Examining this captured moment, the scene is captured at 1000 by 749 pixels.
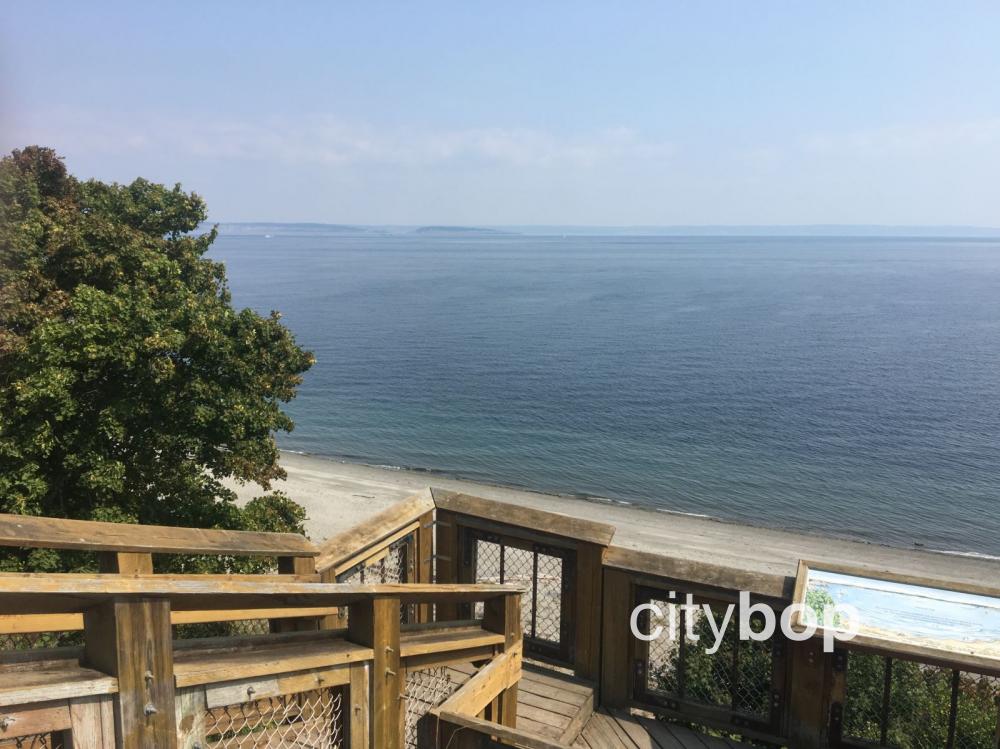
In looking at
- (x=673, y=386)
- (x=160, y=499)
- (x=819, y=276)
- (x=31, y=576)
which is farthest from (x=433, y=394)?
(x=819, y=276)

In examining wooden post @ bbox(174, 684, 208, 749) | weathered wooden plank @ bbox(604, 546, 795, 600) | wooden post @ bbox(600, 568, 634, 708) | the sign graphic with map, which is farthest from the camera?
wooden post @ bbox(600, 568, 634, 708)

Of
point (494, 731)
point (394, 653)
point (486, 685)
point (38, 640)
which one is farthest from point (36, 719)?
point (38, 640)

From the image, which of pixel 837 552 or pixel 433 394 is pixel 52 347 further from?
pixel 433 394

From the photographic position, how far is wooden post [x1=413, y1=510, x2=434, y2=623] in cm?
703

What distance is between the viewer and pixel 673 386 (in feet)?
196

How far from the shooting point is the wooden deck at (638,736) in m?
6.16

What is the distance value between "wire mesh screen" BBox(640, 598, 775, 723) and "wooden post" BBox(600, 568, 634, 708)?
7.2 inches

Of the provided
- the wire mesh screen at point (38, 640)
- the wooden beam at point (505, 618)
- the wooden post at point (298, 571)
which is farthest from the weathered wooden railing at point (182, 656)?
the wire mesh screen at point (38, 640)

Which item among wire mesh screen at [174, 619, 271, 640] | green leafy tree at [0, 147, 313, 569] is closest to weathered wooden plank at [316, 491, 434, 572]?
wire mesh screen at [174, 619, 271, 640]

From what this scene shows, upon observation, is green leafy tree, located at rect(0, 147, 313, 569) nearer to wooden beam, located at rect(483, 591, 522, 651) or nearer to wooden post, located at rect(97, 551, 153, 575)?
wooden beam, located at rect(483, 591, 522, 651)

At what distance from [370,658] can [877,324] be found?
100461 millimetres

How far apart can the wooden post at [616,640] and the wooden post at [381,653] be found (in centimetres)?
374

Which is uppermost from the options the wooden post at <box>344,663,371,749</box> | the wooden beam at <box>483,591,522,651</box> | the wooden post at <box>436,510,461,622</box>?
the wooden post at <box>344,663,371,749</box>

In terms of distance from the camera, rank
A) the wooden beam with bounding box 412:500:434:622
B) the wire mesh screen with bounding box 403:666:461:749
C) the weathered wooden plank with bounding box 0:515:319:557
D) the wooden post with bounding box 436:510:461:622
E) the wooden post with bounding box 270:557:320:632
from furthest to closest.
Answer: the wooden post with bounding box 436:510:461:622 < the wooden beam with bounding box 412:500:434:622 < the wooden post with bounding box 270:557:320:632 < the wire mesh screen with bounding box 403:666:461:749 < the weathered wooden plank with bounding box 0:515:319:557
